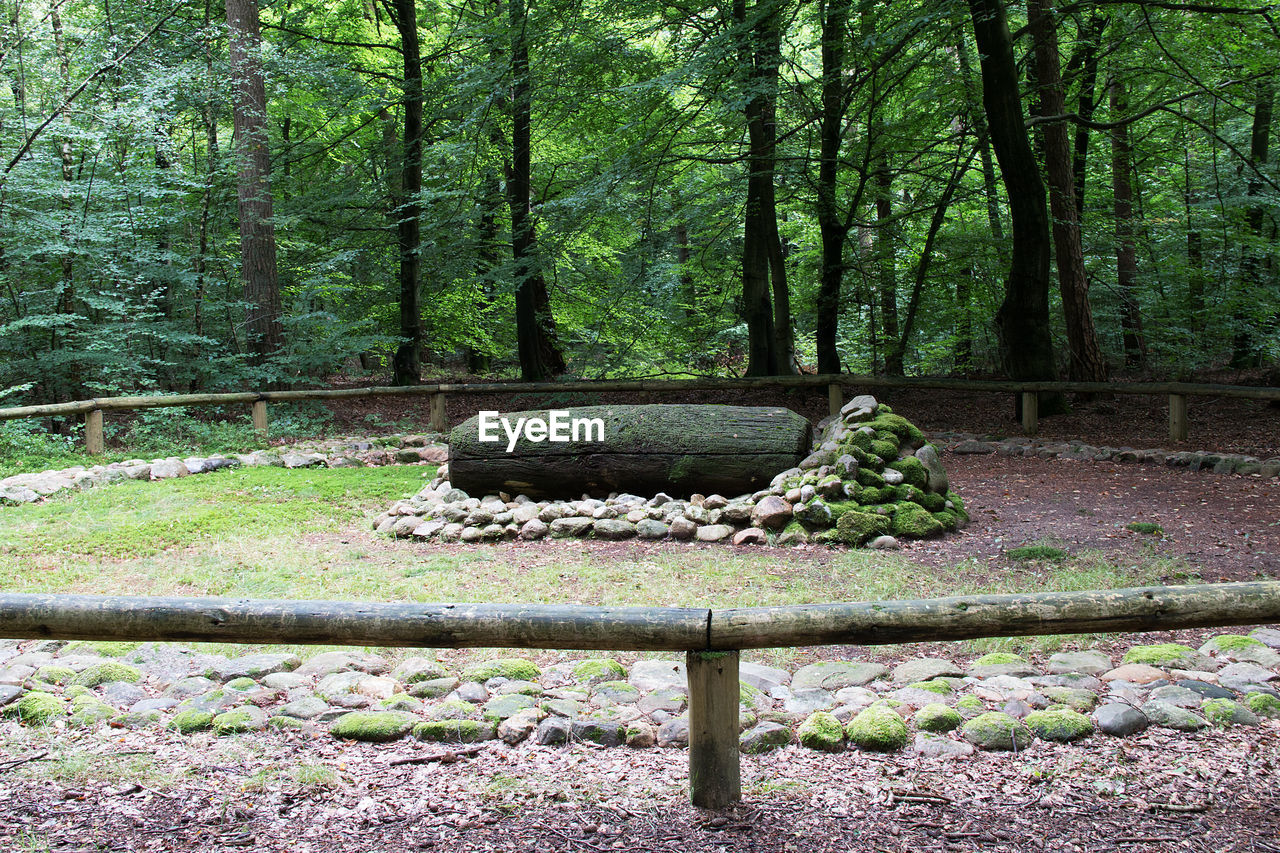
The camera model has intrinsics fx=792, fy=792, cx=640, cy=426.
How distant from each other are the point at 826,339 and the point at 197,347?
868cm

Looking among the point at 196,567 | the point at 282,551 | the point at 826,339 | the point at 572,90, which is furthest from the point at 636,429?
the point at 572,90

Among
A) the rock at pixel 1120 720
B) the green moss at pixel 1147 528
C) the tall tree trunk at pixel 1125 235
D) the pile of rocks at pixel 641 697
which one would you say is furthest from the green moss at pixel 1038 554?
the tall tree trunk at pixel 1125 235

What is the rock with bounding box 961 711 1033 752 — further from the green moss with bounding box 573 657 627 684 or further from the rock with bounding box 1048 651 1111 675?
the green moss with bounding box 573 657 627 684

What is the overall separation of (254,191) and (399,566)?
25.6ft

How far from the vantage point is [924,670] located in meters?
3.15

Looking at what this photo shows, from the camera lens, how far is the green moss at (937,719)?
8.62ft

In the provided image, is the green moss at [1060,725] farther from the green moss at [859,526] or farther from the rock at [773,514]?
the rock at [773,514]

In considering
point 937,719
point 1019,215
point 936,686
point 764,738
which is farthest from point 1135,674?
point 1019,215

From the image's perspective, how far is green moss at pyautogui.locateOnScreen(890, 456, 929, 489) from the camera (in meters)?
5.82

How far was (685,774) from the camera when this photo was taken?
7.75 feet

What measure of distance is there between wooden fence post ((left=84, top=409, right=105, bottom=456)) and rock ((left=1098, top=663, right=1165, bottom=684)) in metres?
9.06

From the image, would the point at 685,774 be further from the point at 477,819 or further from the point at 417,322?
the point at 417,322

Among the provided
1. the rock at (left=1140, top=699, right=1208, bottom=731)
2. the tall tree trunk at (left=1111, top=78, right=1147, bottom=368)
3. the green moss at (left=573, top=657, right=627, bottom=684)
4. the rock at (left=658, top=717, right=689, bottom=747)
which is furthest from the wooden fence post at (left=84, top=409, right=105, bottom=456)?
the tall tree trunk at (left=1111, top=78, right=1147, bottom=368)

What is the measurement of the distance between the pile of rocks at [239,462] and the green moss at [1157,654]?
6.50 m
